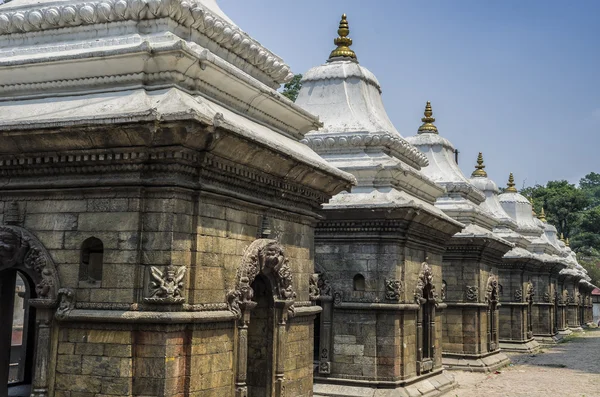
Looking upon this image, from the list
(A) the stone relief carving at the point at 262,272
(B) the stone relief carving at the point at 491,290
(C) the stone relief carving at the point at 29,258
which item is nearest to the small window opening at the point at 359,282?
(A) the stone relief carving at the point at 262,272

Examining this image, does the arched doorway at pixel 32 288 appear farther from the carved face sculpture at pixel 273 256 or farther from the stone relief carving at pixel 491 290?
the stone relief carving at pixel 491 290

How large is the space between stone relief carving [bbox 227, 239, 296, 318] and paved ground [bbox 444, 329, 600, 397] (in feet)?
28.9

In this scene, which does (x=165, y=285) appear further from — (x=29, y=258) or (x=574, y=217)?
(x=574, y=217)

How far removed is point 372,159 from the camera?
15.7 metres

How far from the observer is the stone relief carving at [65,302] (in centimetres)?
803

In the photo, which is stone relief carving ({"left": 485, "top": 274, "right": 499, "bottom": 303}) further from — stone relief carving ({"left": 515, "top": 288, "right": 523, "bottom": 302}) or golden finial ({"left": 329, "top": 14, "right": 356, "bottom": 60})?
golden finial ({"left": 329, "top": 14, "right": 356, "bottom": 60})

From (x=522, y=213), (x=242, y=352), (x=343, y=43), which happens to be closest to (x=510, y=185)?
(x=522, y=213)

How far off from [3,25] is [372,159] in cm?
840

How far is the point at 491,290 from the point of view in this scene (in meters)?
24.2

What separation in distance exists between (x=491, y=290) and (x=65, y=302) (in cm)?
1848

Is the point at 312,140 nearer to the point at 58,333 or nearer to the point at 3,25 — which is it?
the point at 3,25

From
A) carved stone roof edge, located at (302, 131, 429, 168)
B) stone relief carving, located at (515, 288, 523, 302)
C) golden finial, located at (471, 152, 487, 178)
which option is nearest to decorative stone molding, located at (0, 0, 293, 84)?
carved stone roof edge, located at (302, 131, 429, 168)

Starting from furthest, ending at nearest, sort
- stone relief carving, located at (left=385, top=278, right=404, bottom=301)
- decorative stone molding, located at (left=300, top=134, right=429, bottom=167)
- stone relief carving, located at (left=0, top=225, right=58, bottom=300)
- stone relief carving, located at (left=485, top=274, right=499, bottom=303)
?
1. stone relief carving, located at (left=485, top=274, right=499, bottom=303)
2. decorative stone molding, located at (left=300, top=134, right=429, bottom=167)
3. stone relief carving, located at (left=385, top=278, right=404, bottom=301)
4. stone relief carving, located at (left=0, top=225, right=58, bottom=300)

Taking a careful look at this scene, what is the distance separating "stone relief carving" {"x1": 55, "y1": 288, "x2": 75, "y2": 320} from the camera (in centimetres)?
803
